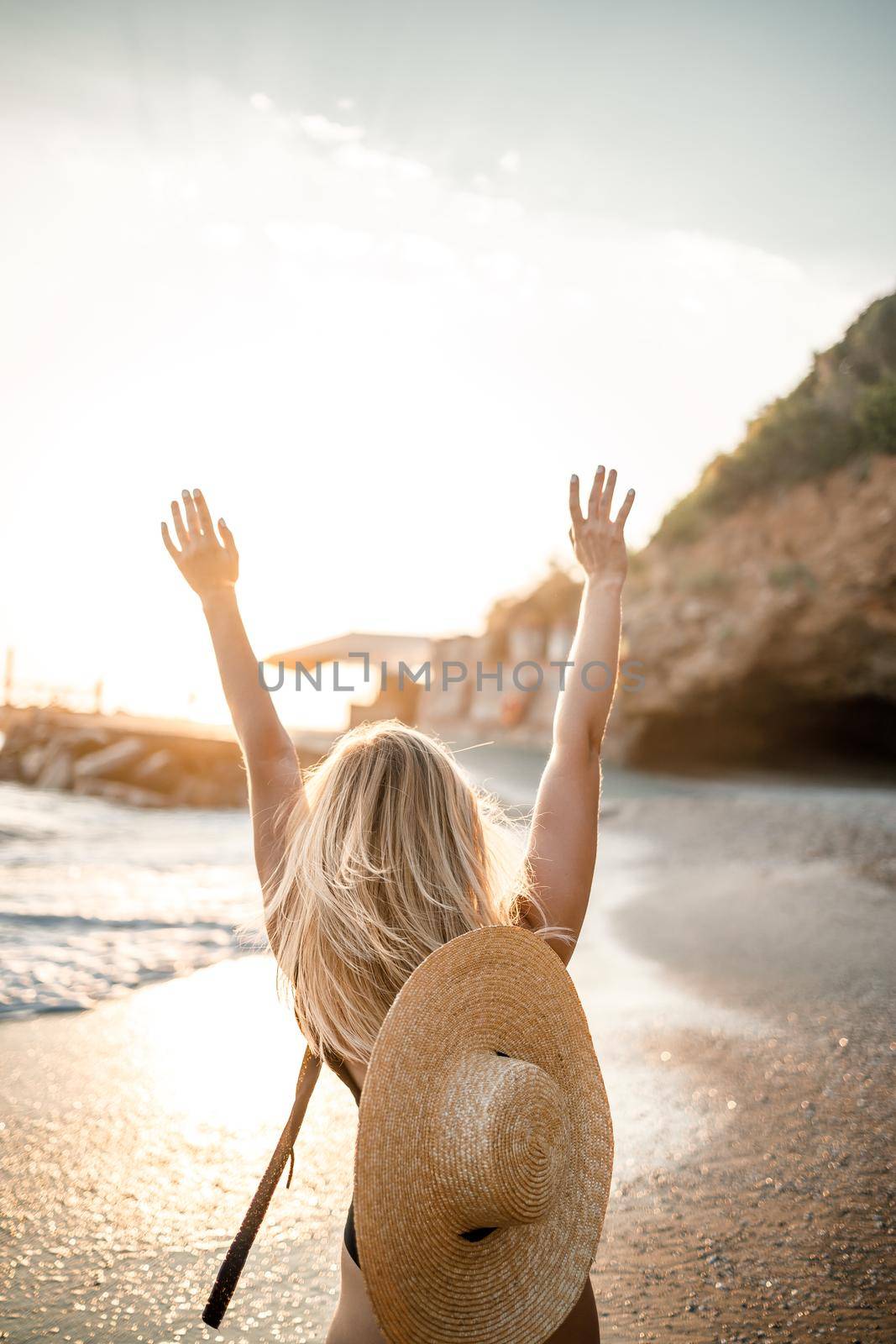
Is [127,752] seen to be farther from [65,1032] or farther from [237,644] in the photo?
[237,644]

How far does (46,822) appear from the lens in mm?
12773

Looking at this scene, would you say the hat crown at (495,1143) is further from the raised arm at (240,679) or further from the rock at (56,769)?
the rock at (56,769)

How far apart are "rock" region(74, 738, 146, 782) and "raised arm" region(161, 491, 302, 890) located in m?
16.7

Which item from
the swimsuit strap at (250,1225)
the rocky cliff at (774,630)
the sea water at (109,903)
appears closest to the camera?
the swimsuit strap at (250,1225)

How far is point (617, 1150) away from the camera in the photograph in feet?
9.55

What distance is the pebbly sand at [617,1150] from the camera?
2.12 metres

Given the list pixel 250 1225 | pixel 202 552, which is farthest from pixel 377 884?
pixel 202 552

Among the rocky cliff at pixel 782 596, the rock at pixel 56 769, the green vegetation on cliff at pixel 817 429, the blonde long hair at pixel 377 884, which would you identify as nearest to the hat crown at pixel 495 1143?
the blonde long hair at pixel 377 884

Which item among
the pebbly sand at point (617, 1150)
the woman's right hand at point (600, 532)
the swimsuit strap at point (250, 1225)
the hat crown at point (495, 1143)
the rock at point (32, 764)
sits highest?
the woman's right hand at point (600, 532)

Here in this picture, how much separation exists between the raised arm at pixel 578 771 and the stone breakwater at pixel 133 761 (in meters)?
15.3

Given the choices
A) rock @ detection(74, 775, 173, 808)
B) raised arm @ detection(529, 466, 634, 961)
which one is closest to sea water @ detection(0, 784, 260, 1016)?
raised arm @ detection(529, 466, 634, 961)

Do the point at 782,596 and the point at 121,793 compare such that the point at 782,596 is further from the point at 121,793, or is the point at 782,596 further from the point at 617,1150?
the point at 617,1150

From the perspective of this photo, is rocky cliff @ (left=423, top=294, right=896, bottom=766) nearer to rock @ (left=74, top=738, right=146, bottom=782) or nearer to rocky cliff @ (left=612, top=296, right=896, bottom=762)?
rocky cliff @ (left=612, top=296, right=896, bottom=762)

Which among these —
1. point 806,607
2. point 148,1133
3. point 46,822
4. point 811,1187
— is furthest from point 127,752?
point 811,1187
